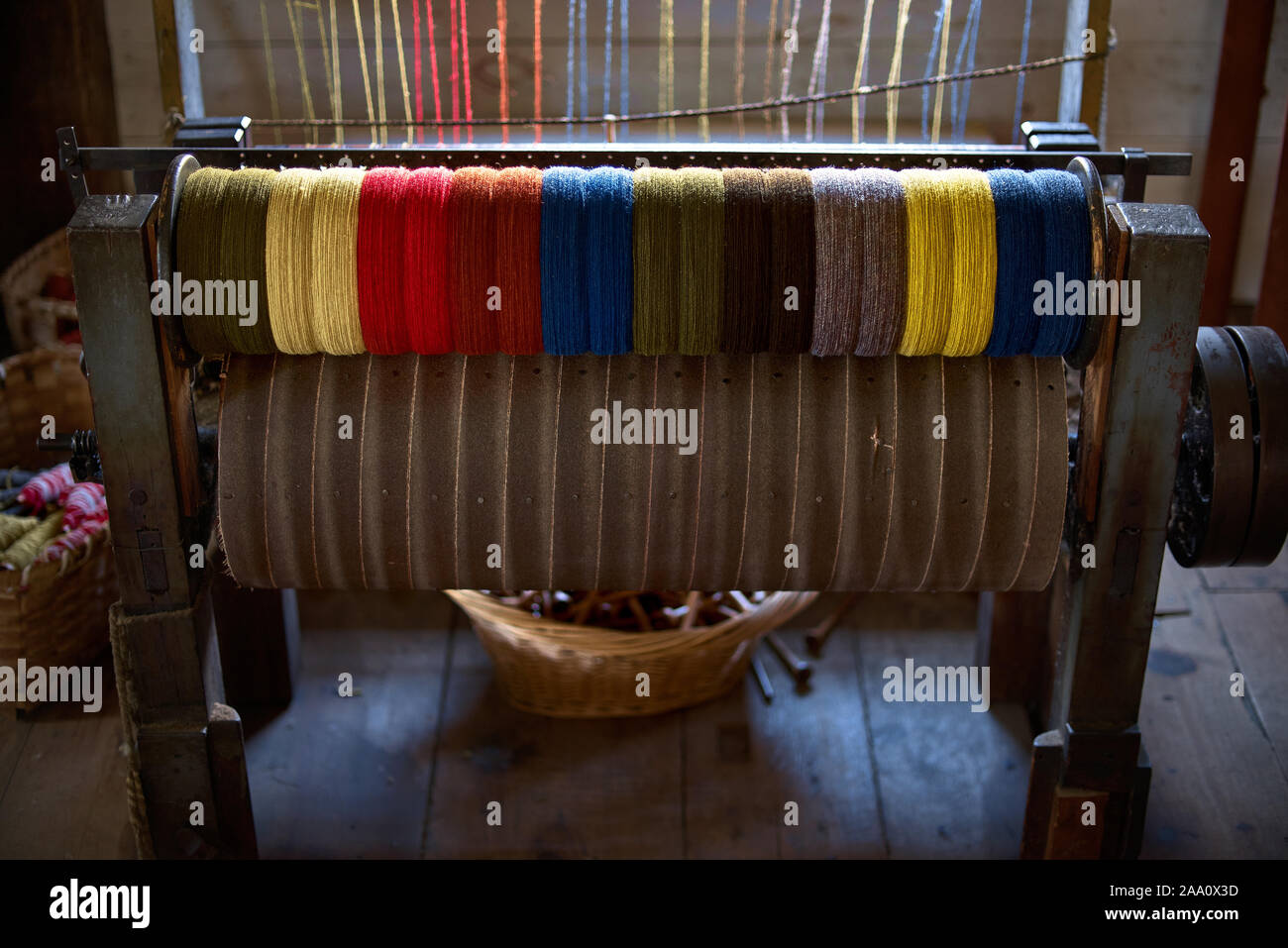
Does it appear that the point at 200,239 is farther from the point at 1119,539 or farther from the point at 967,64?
the point at 967,64

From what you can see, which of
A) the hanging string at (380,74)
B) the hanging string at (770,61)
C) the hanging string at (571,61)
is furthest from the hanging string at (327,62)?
the hanging string at (770,61)

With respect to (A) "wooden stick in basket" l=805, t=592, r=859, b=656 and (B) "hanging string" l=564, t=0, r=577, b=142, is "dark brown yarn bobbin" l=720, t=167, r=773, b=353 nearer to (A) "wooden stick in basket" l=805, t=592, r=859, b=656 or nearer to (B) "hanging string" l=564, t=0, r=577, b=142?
(A) "wooden stick in basket" l=805, t=592, r=859, b=656

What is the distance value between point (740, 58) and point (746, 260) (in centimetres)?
180

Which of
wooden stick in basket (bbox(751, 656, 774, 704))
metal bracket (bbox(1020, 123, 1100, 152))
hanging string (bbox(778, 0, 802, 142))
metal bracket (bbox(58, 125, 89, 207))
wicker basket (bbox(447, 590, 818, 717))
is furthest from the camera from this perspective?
hanging string (bbox(778, 0, 802, 142))

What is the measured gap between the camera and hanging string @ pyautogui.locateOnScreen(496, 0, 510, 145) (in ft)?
10.9

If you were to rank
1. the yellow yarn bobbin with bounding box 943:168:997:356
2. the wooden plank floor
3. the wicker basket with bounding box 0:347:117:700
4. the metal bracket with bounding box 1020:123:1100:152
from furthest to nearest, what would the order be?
the wicker basket with bounding box 0:347:117:700 → the wooden plank floor → the metal bracket with bounding box 1020:123:1100:152 → the yellow yarn bobbin with bounding box 943:168:997:356

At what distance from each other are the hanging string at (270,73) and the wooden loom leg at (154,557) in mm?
1687

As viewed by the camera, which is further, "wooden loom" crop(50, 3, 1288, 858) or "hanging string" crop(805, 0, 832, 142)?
"hanging string" crop(805, 0, 832, 142)

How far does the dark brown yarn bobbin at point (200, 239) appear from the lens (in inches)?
71.3

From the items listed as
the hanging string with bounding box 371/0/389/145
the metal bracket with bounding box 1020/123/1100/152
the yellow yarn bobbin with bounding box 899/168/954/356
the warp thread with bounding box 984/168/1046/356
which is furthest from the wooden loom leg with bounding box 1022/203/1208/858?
the hanging string with bounding box 371/0/389/145

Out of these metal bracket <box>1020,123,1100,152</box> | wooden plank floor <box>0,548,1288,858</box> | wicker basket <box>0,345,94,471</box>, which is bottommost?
wooden plank floor <box>0,548,1288,858</box>

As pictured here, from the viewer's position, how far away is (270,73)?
3.41 m

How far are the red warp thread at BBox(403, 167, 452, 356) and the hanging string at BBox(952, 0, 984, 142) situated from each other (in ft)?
6.51
